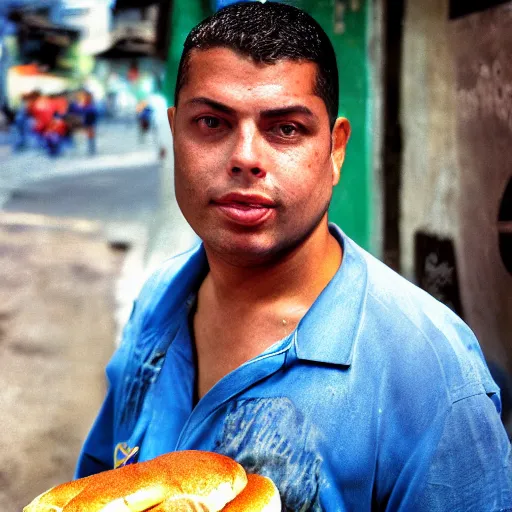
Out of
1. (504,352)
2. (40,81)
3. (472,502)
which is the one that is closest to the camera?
(472,502)

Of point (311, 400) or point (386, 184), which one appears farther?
point (386, 184)

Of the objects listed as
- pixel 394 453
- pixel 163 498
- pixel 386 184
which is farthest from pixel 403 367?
pixel 386 184

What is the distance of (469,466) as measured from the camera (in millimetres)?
1438

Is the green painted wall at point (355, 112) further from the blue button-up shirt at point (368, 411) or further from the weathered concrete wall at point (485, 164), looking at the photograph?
the blue button-up shirt at point (368, 411)

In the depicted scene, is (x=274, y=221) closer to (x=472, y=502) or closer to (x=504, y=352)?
(x=472, y=502)

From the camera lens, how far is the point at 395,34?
139 inches

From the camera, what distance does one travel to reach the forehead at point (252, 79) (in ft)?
4.78

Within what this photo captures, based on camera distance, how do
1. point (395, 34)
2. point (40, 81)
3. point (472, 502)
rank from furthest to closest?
point (40, 81) < point (395, 34) < point (472, 502)

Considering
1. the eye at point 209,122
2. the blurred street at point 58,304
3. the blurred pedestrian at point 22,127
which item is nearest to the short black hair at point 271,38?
the eye at point 209,122

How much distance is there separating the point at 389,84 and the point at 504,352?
2.02 m

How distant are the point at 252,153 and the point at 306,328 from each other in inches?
18.0

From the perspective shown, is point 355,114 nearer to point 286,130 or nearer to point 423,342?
point 286,130

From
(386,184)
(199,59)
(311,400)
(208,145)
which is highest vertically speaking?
(199,59)

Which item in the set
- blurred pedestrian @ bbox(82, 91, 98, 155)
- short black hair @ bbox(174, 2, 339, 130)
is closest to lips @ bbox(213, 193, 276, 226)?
short black hair @ bbox(174, 2, 339, 130)
